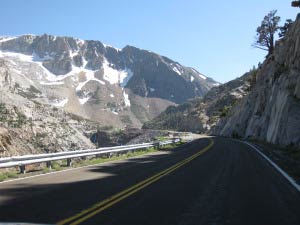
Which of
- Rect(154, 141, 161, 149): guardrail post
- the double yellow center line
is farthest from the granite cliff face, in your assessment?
the double yellow center line

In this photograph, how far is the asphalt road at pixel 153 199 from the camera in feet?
28.9

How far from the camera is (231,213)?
9.44m

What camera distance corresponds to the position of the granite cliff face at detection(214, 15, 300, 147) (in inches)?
1431

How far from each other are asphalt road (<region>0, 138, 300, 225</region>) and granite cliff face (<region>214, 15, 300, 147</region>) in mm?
19217

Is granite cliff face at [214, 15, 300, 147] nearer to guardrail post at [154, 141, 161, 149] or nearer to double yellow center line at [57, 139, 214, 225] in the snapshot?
guardrail post at [154, 141, 161, 149]

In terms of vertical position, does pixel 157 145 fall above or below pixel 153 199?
above

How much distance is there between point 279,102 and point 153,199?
35828mm

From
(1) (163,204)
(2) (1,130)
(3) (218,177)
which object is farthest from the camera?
(2) (1,130)

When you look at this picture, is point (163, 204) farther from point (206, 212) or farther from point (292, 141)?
point (292, 141)

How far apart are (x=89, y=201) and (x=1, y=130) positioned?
58.6ft

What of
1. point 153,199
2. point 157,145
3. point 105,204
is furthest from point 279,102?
point 105,204

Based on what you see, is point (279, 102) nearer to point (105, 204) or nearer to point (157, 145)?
point (157, 145)

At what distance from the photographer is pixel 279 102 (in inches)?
1753

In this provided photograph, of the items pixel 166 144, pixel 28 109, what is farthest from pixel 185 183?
pixel 28 109
